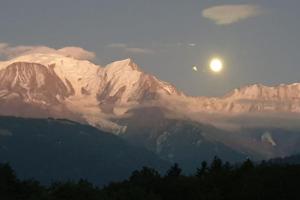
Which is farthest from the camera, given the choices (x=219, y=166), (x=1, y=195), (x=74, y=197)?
(x=219, y=166)

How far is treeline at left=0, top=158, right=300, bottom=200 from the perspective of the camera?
138875mm

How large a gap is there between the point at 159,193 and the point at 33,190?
23.7 meters

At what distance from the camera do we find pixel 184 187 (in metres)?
150

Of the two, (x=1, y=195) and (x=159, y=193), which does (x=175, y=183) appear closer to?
(x=159, y=193)

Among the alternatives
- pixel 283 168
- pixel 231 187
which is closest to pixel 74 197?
pixel 231 187

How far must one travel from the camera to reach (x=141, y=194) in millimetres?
141500

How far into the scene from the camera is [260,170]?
157 metres

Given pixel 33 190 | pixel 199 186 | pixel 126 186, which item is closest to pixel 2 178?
pixel 33 190

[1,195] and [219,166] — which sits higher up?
[219,166]

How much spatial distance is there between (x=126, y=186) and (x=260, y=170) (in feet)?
83.7

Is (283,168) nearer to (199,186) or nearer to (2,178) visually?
(199,186)

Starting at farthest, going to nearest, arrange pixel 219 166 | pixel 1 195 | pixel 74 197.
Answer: pixel 219 166, pixel 1 195, pixel 74 197

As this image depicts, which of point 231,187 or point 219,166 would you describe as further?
point 219,166

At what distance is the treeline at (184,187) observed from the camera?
139m
